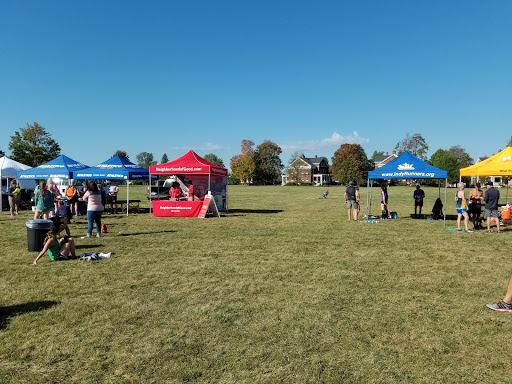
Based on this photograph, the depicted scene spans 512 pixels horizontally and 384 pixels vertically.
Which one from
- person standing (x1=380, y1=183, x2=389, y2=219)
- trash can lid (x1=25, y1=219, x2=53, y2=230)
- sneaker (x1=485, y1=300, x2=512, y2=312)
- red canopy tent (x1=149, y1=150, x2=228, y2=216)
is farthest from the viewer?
red canopy tent (x1=149, y1=150, x2=228, y2=216)

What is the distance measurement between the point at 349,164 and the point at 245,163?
26.8 meters

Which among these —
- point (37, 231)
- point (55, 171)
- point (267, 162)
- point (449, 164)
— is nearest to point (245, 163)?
point (267, 162)

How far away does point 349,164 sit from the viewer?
91.4 metres

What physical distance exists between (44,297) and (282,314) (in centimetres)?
371

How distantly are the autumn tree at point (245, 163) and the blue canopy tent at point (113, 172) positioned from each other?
7385 cm

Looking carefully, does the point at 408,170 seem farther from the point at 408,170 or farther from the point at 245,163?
the point at 245,163

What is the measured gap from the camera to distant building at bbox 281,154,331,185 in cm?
10681

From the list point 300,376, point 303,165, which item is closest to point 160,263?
point 300,376

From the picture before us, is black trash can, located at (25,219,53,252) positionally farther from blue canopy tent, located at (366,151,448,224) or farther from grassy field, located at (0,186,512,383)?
blue canopy tent, located at (366,151,448,224)

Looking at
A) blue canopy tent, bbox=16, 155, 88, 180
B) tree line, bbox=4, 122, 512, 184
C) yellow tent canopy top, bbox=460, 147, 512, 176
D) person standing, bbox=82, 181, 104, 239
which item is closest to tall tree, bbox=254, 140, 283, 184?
tree line, bbox=4, 122, 512, 184

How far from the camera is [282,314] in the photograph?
4906 mm

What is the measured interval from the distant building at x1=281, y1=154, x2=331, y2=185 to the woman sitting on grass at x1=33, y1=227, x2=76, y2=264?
92481mm

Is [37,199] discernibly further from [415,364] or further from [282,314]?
[415,364]

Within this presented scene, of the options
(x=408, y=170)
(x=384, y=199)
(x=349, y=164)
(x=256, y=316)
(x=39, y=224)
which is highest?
(x=349, y=164)
